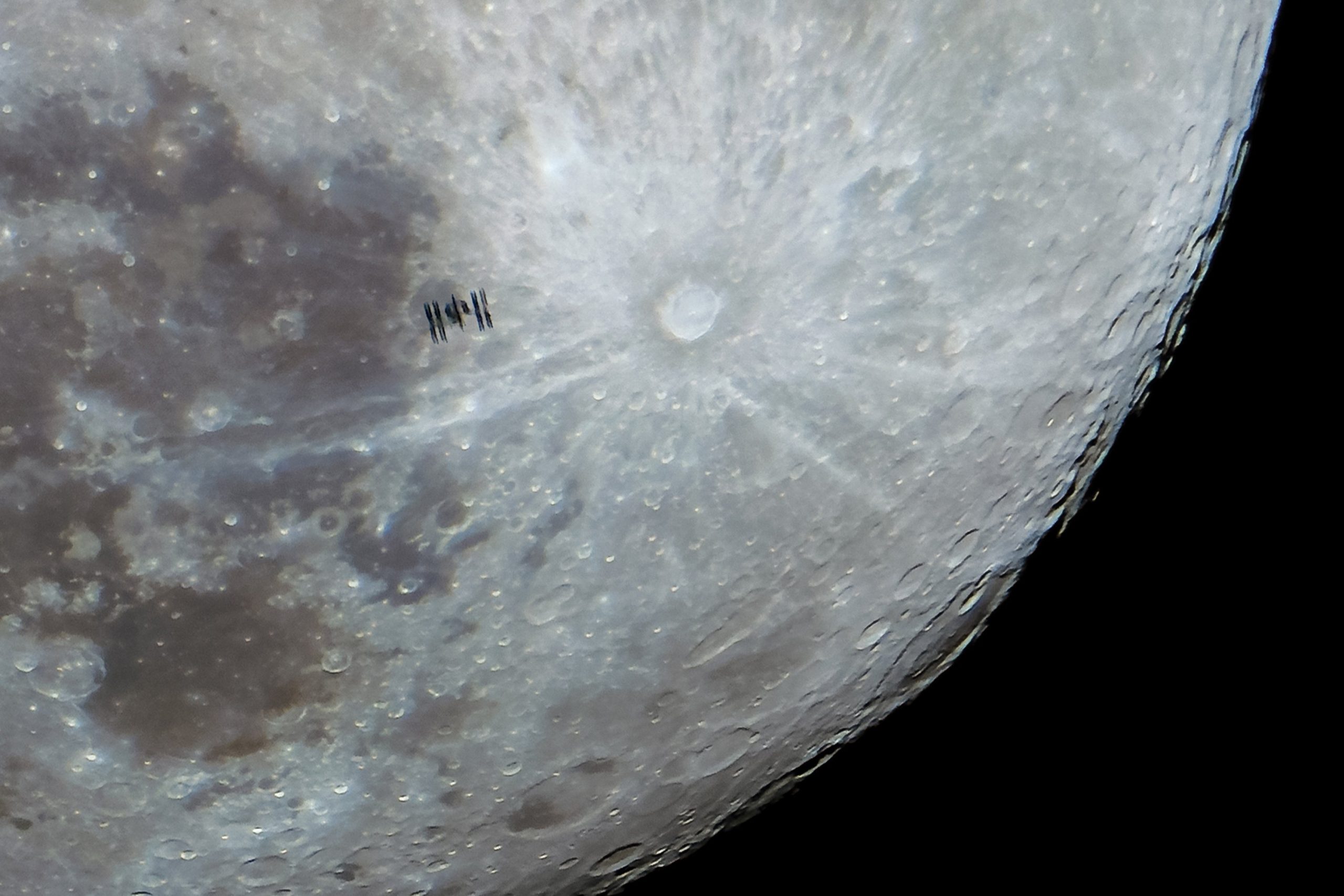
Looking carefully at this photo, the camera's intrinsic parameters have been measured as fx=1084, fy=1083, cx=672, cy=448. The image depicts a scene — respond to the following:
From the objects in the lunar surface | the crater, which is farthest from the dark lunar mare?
the crater

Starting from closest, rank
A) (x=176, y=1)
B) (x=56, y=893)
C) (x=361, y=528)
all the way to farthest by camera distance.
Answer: (x=176, y=1) < (x=361, y=528) < (x=56, y=893)

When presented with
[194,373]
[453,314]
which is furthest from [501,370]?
[194,373]

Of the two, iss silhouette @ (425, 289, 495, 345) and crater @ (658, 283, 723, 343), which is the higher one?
iss silhouette @ (425, 289, 495, 345)

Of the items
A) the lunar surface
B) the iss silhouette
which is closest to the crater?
the lunar surface

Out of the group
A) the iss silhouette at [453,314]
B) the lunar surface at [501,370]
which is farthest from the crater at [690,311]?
the iss silhouette at [453,314]

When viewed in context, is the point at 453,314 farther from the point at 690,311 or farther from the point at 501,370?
the point at 690,311

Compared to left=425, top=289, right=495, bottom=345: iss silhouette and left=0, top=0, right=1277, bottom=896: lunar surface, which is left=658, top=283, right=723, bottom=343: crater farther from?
left=425, top=289, right=495, bottom=345: iss silhouette

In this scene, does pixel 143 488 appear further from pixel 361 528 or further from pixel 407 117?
pixel 407 117

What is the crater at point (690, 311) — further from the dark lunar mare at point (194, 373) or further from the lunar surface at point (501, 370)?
the dark lunar mare at point (194, 373)

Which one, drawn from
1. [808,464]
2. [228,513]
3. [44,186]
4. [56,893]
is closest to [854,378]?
[808,464]
